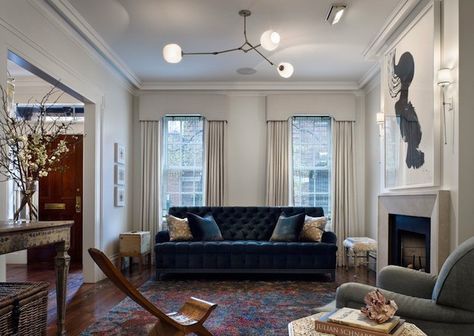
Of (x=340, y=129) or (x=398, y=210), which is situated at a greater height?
(x=340, y=129)

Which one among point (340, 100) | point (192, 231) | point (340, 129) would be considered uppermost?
point (340, 100)

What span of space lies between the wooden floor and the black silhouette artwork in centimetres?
194

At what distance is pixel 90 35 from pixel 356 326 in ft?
13.4

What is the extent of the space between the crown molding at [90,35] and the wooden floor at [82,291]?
2.73 meters

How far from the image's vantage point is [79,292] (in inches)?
180

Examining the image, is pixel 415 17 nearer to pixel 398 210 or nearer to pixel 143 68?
pixel 398 210

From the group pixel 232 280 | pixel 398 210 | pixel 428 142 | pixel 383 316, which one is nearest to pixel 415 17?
pixel 428 142

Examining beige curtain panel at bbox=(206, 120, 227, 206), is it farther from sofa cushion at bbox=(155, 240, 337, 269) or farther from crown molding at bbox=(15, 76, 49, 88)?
crown molding at bbox=(15, 76, 49, 88)

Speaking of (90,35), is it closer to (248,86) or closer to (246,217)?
(248,86)

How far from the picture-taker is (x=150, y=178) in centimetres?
673

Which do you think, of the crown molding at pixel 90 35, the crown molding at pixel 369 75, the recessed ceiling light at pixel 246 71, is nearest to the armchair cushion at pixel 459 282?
the crown molding at pixel 90 35

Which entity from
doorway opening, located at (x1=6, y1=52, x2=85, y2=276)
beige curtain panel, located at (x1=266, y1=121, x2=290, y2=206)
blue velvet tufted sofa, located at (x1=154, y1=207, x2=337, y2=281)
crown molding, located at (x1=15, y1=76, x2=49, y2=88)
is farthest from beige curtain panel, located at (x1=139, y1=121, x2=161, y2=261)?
beige curtain panel, located at (x1=266, y1=121, x2=290, y2=206)

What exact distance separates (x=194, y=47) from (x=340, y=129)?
2.75 metres

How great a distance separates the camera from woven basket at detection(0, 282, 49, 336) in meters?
2.37
